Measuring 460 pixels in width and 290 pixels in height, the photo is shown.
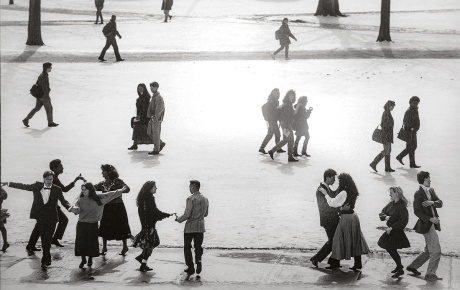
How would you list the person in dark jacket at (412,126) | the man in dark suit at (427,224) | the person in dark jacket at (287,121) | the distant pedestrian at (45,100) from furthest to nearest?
1. the distant pedestrian at (45,100)
2. the person in dark jacket at (287,121)
3. the person in dark jacket at (412,126)
4. the man in dark suit at (427,224)

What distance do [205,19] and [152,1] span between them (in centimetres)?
991

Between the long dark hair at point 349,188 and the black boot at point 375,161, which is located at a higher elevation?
the long dark hair at point 349,188

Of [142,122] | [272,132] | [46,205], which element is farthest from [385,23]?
[46,205]

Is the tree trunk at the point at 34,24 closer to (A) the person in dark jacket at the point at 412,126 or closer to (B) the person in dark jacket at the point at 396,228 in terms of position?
(A) the person in dark jacket at the point at 412,126

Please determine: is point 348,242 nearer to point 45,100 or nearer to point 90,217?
point 90,217

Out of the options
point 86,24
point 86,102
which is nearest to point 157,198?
point 86,102

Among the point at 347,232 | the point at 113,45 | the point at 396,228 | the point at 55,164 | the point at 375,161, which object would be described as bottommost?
the point at 347,232

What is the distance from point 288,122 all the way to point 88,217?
7864mm

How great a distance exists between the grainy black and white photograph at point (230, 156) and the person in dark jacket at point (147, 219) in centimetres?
2

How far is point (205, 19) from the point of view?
148 feet

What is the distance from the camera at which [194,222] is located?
1409 centimetres

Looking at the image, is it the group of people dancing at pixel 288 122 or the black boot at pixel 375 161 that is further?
the group of people dancing at pixel 288 122

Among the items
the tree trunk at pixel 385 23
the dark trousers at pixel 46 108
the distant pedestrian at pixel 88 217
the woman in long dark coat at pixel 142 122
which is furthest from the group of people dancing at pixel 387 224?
the tree trunk at pixel 385 23

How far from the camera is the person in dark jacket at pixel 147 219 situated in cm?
1433
